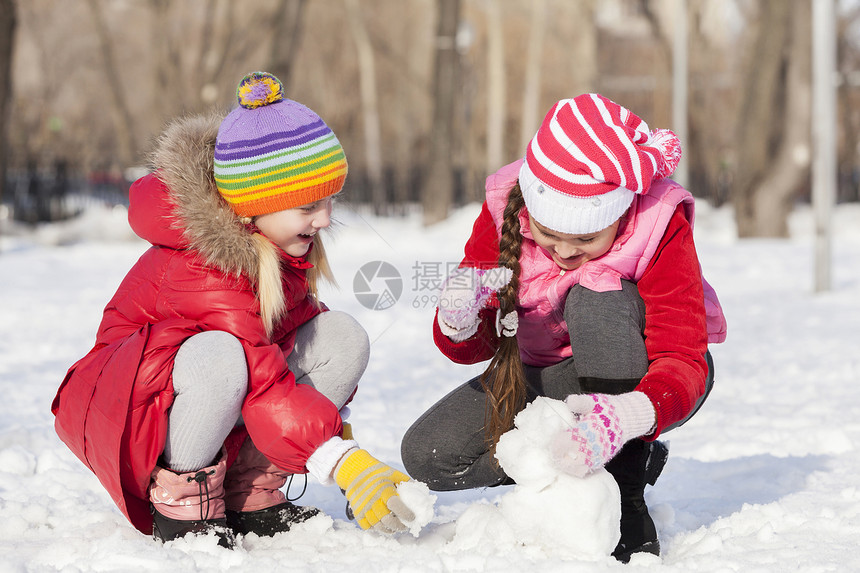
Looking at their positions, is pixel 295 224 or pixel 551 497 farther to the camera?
pixel 295 224

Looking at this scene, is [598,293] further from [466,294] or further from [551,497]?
[551,497]

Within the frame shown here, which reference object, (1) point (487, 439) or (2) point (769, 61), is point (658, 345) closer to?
(1) point (487, 439)

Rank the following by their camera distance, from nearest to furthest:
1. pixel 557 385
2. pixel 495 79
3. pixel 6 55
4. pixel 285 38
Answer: pixel 557 385 → pixel 6 55 → pixel 285 38 → pixel 495 79

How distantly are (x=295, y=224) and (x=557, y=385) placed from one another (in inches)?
27.9

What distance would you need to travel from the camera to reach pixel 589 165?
1846 mm

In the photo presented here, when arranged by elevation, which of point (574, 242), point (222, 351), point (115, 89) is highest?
point (574, 242)

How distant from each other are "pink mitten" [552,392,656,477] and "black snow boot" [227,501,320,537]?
2.27 feet

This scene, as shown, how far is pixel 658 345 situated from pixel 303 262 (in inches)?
30.8

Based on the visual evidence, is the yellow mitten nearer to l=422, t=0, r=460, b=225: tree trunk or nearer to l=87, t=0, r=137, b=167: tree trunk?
l=422, t=0, r=460, b=225: tree trunk

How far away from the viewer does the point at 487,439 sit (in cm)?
222

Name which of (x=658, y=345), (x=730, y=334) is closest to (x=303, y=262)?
(x=658, y=345)

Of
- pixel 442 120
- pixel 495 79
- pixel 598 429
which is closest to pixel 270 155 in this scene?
pixel 598 429

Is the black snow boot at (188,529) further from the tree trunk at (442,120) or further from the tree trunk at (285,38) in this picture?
the tree trunk at (285,38)

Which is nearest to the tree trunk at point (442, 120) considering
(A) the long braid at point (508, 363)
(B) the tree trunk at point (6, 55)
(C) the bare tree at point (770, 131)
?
(C) the bare tree at point (770, 131)
